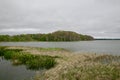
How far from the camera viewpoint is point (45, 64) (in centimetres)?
2339

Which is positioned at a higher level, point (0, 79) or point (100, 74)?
point (100, 74)

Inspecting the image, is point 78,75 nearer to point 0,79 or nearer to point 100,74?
point 100,74

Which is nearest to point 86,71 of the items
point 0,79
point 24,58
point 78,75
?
point 78,75

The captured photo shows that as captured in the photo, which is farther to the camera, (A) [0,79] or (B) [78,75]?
(A) [0,79]

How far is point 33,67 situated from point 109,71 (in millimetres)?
11748

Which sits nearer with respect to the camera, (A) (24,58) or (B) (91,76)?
(B) (91,76)

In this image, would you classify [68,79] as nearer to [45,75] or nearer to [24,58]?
[45,75]

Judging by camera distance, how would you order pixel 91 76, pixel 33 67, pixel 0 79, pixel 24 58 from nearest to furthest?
pixel 91 76
pixel 0 79
pixel 33 67
pixel 24 58

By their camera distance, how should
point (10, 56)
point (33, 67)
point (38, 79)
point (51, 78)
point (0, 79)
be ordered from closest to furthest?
point (51, 78) → point (38, 79) → point (0, 79) → point (33, 67) → point (10, 56)

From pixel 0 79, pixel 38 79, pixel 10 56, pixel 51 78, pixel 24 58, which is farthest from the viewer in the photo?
pixel 10 56

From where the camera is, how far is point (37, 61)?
972 inches

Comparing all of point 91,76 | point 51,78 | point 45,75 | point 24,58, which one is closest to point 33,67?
point 24,58

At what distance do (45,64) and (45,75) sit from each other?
7.23m

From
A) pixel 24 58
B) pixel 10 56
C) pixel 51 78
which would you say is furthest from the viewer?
pixel 10 56
